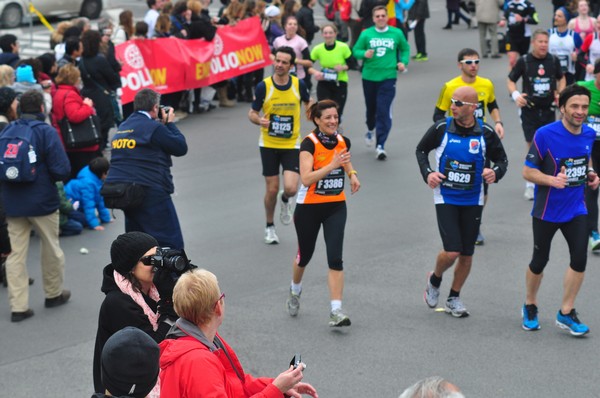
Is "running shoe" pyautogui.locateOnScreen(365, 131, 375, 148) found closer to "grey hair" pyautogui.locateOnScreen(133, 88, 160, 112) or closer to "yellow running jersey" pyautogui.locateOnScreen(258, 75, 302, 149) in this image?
"yellow running jersey" pyautogui.locateOnScreen(258, 75, 302, 149)

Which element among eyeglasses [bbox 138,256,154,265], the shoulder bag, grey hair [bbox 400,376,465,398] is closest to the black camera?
eyeglasses [bbox 138,256,154,265]

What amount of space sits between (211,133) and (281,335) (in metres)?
8.37

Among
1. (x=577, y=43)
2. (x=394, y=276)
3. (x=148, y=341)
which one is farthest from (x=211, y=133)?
(x=148, y=341)

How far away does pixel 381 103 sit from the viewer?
14414 millimetres

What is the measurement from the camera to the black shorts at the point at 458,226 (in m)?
8.54

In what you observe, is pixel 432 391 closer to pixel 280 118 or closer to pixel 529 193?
pixel 280 118

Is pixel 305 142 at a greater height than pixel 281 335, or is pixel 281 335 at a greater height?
pixel 305 142

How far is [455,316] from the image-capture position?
28.9 ft

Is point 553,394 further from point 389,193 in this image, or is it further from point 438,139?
point 389,193

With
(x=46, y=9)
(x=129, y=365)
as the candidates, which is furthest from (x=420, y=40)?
(x=129, y=365)

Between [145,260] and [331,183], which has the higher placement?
[145,260]

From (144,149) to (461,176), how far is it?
270 centimetres

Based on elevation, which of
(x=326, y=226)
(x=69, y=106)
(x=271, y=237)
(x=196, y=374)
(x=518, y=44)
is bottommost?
(x=518, y=44)

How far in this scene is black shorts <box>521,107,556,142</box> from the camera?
1203 cm
